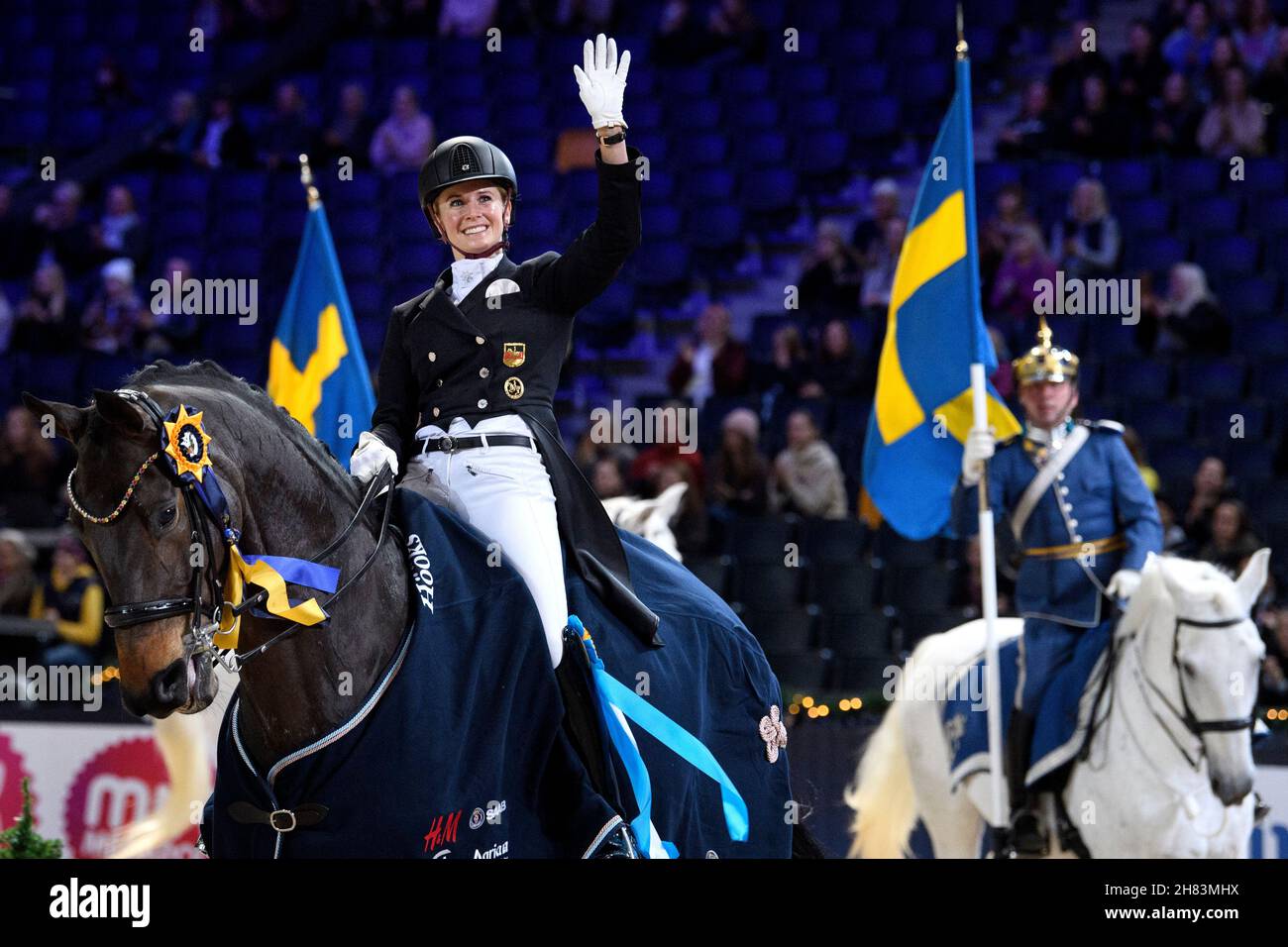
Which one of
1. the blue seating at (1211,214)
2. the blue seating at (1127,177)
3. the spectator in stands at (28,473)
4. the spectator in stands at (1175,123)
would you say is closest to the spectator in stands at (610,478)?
the spectator in stands at (28,473)

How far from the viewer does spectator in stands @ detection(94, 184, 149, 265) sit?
12711 mm

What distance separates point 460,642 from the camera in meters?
3.82

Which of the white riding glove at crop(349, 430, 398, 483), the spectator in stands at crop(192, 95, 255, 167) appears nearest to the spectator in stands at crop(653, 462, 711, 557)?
the white riding glove at crop(349, 430, 398, 483)

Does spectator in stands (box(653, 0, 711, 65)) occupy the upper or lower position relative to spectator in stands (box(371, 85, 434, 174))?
upper

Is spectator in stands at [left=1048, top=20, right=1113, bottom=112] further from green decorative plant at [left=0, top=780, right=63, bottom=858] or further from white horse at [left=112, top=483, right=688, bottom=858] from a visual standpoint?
green decorative plant at [left=0, top=780, right=63, bottom=858]

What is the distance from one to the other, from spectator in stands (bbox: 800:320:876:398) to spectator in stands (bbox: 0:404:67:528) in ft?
14.9

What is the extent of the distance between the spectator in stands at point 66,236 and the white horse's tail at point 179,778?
6243 mm

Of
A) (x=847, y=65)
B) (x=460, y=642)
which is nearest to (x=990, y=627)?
(x=460, y=642)

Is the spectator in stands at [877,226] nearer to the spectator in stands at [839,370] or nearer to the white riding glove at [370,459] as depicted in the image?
the spectator in stands at [839,370]

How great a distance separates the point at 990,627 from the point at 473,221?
10.2 feet

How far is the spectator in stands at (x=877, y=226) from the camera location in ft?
36.0

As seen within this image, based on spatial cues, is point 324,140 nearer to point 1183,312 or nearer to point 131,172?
point 131,172

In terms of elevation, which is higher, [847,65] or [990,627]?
[847,65]

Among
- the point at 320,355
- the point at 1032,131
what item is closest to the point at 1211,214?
the point at 1032,131
